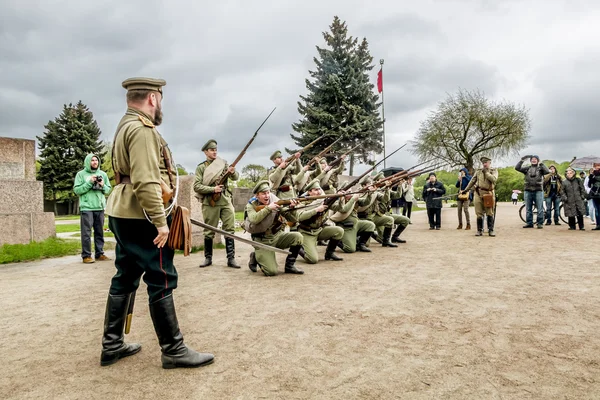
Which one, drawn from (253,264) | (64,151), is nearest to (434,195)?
(253,264)

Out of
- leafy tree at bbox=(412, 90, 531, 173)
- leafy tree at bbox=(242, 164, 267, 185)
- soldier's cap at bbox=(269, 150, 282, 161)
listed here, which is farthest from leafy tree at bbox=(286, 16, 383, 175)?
leafy tree at bbox=(242, 164, 267, 185)

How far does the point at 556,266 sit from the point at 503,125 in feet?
108

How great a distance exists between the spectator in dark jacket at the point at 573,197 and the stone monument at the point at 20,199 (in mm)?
14160

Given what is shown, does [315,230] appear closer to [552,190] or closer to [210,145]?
[210,145]

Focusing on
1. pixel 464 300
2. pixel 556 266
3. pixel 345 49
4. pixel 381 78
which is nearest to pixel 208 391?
pixel 464 300

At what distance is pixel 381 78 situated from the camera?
2948 centimetres

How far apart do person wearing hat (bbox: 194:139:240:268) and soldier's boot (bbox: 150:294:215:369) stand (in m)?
4.27

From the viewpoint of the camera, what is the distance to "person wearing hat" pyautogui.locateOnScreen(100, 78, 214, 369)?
2.88 meters

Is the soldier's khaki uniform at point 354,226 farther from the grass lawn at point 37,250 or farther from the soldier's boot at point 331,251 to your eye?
the grass lawn at point 37,250

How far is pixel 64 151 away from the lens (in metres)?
42.1

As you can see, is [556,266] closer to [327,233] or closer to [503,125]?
[327,233]

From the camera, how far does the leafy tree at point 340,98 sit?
30234 mm

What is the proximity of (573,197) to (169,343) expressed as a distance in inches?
527

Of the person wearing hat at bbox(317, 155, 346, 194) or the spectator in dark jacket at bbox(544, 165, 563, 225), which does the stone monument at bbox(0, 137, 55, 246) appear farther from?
the spectator in dark jacket at bbox(544, 165, 563, 225)
